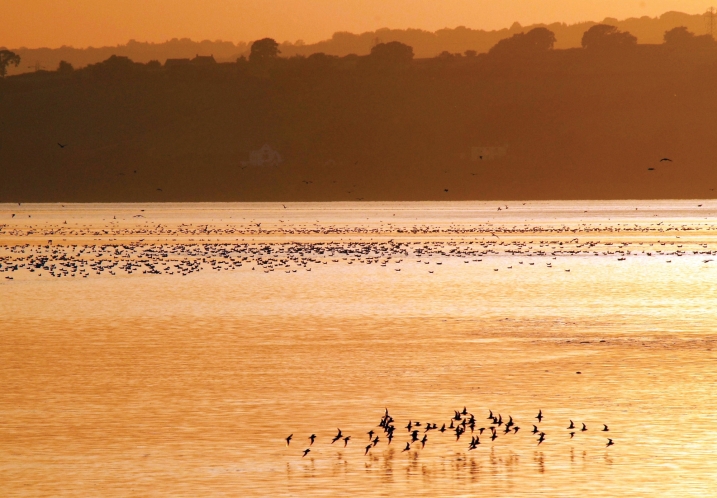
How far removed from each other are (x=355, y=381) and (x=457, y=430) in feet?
17.9

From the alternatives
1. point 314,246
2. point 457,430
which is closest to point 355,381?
point 457,430

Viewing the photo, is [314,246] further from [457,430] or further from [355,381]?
[457,430]

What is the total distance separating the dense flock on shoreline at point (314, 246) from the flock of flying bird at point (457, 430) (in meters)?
35.0

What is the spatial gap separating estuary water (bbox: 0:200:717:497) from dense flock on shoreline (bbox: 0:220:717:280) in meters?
3.92

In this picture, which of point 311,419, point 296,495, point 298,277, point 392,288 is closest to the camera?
point 296,495

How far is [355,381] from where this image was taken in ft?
79.7

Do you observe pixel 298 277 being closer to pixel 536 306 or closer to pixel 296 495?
pixel 536 306

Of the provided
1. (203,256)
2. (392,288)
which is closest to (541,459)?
(392,288)

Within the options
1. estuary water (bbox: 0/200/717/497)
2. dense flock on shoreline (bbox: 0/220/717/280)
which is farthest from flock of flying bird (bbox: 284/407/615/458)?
dense flock on shoreline (bbox: 0/220/717/280)

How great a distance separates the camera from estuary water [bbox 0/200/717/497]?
17047mm

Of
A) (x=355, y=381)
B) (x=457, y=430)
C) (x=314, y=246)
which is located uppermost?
(x=457, y=430)

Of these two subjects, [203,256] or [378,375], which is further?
[203,256]

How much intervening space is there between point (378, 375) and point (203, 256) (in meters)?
42.1

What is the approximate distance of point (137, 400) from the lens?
22.5 meters
